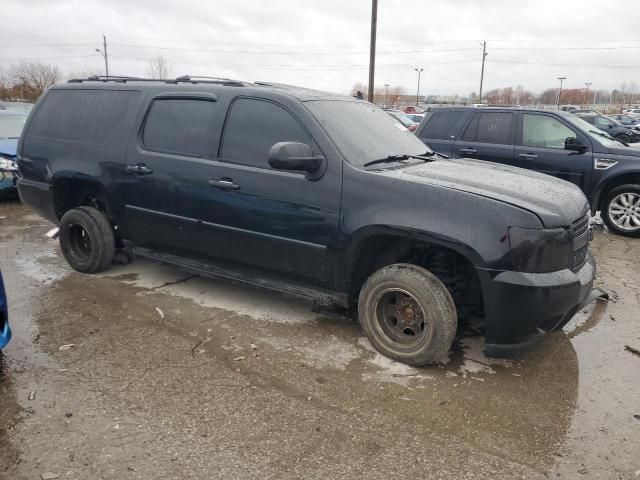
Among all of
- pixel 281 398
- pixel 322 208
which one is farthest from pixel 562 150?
pixel 281 398

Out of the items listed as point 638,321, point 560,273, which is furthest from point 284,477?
point 638,321

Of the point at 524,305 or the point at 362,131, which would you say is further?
the point at 362,131

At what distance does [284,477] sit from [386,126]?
3.03 meters

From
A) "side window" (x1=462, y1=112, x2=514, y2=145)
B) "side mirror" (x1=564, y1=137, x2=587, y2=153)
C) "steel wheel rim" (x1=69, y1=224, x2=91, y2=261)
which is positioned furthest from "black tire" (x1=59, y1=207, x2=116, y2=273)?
"side mirror" (x1=564, y1=137, x2=587, y2=153)

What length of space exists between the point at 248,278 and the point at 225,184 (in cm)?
77

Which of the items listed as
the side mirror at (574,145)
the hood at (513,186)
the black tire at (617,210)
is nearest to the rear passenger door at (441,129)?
the side mirror at (574,145)

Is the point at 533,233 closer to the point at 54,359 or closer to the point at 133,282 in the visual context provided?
the point at 54,359

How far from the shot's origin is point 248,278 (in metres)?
4.09

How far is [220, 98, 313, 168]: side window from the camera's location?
3.81m

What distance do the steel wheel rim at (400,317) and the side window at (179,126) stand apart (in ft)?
6.18

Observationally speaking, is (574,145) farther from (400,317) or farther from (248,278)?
(248,278)

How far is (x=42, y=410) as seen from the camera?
Answer: 9.35ft

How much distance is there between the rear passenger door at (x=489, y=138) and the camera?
766cm

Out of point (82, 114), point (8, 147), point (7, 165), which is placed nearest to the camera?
point (82, 114)
